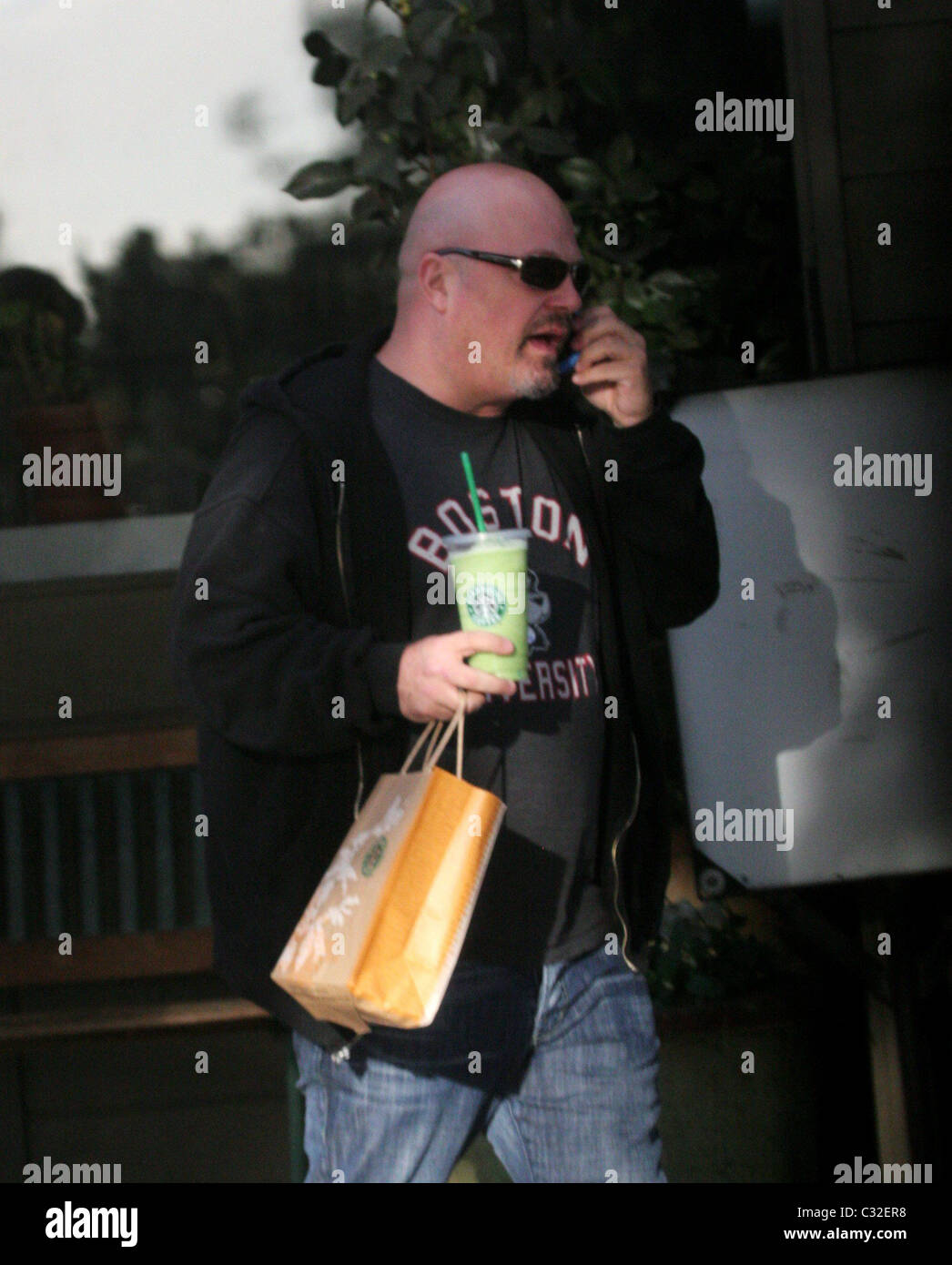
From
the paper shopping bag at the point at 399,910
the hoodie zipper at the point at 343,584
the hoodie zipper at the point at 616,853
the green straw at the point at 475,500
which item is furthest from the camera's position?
the hoodie zipper at the point at 616,853

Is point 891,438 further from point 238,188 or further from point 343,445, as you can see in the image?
point 238,188

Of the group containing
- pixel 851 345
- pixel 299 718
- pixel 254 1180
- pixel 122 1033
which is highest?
pixel 851 345

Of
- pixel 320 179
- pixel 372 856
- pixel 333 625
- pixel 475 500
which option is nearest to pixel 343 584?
pixel 333 625

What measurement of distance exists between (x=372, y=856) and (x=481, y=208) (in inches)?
40.5

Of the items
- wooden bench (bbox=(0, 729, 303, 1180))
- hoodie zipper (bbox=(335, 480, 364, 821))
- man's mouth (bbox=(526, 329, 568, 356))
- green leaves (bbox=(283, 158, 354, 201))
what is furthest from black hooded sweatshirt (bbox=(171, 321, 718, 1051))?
wooden bench (bbox=(0, 729, 303, 1180))

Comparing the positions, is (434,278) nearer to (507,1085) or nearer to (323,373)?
(323,373)

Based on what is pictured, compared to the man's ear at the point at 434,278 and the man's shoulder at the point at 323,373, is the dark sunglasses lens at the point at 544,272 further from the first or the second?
the man's shoulder at the point at 323,373

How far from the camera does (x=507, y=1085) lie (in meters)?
2.18

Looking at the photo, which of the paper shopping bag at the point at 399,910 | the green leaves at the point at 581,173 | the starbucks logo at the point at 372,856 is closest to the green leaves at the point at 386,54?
the green leaves at the point at 581,173

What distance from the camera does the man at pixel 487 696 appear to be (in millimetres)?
2045
